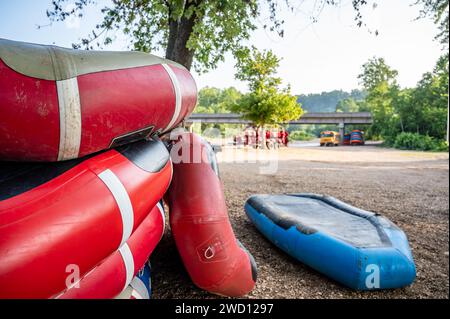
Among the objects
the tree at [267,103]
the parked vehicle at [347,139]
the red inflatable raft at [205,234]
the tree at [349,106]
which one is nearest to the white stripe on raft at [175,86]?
the red inflatable raft at [205,234]

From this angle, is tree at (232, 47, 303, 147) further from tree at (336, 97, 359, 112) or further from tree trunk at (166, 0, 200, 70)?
tree at (336, 97, 359, 112)

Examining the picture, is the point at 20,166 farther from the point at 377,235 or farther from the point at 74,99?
the point at 377,235

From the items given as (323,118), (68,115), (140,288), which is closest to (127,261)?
(140,288)

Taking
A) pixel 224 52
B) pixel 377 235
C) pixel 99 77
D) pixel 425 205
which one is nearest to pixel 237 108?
pixel 224 52

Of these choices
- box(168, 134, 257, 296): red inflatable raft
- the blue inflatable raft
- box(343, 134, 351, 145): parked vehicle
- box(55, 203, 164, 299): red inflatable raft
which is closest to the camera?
box(55, 203, 164, 299): red inflatable raft

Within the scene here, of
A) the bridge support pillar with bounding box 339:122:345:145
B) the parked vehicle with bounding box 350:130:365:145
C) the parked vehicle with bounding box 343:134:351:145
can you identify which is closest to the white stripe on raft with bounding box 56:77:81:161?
the parked vehicle with bounding box 350:130:365:145

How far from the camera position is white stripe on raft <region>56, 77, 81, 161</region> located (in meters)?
1.22

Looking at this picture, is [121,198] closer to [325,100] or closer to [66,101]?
[66,101]

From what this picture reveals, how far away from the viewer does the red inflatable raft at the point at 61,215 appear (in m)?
1.03

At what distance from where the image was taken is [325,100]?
2391 centimetres

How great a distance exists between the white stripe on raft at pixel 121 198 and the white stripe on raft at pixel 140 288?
71 cm

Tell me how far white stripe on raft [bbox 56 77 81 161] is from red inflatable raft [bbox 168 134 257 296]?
1.12m

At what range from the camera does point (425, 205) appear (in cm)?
555
